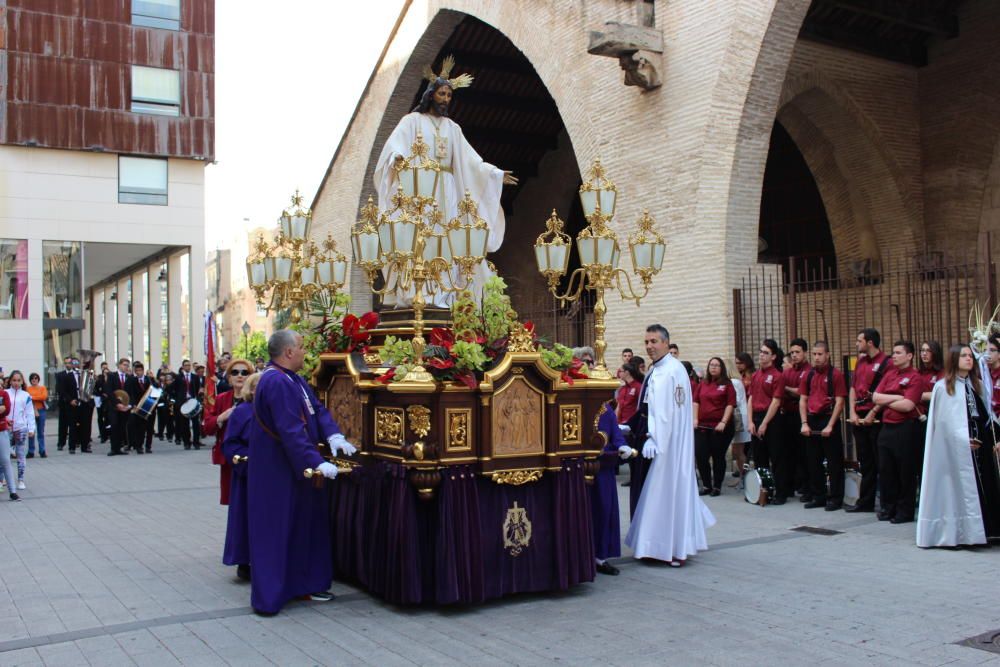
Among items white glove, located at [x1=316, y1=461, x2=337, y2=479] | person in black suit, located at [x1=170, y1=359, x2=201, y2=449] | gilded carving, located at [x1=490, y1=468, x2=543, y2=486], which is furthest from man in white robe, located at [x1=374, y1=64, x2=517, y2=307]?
person in black suit, located at [x1=170, y1=359, x2=201, y2=449]

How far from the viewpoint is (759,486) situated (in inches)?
429

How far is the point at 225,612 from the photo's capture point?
6.26 metres

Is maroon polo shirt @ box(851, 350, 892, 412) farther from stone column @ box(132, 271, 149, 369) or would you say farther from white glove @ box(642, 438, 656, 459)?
stone column @ box(132, 271, 149, 369)

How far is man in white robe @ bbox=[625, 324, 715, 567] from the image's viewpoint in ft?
25.2

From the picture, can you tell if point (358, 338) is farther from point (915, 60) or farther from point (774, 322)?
point (915, 60)

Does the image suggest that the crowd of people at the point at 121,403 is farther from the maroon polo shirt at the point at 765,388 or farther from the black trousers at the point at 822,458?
the black trousers at the point at 822,458

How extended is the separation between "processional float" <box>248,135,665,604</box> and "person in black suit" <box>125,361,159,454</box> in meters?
12.8

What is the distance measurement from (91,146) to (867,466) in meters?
24.8

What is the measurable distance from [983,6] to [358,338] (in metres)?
15.4

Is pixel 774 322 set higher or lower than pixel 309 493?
higher

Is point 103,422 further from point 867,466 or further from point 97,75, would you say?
point 867,466

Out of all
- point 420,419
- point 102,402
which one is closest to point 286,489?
point 420,419

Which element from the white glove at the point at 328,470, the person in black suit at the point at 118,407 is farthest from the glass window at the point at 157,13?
the white glove at the point at 328,470

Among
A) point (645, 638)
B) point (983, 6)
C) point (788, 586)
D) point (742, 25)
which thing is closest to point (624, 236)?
point (742, 25)
